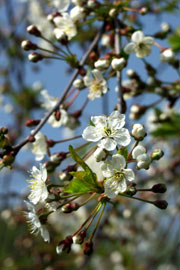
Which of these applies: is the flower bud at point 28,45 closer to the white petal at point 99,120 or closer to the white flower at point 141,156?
the white petal at point 99,120

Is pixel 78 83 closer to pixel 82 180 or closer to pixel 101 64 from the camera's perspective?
pixel 101 64

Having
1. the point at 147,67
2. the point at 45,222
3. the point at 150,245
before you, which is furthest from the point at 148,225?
the point at 45,222

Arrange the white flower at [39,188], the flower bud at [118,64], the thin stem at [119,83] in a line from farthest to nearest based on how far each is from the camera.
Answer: the flower bud at [118,64] → the thin stem at [119,83] → the white flower at [39,188]

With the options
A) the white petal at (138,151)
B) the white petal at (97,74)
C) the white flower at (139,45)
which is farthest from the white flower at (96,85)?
the white petal at (138,151)

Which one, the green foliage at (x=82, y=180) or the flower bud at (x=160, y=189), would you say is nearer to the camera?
the green foliage at (x=82, y=180)

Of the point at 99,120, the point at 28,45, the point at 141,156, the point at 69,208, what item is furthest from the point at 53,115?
the point at 141,156

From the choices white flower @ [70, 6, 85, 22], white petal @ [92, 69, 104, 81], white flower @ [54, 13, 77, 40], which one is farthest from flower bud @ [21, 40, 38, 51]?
white petal @ [92, 69, 104, 81]
